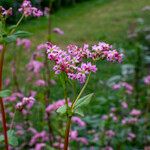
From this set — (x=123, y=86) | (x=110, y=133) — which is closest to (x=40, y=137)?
(x=110, y=133)

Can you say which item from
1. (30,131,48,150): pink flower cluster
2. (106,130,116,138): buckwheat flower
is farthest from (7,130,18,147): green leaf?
(106,130,116,138): buckwheat flower

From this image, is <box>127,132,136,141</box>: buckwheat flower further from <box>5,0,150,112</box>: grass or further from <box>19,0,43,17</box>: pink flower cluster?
<box>19,0,43,17</box>: pink flower cluster

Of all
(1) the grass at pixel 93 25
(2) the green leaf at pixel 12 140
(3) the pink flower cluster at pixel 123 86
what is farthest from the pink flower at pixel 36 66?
(2) the green leaf at pixel 12 140

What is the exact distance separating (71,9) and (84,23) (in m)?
2.10

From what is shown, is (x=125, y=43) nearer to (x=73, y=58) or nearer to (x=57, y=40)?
(x=57, y=40)

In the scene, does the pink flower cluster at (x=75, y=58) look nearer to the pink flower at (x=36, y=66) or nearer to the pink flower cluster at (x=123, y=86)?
the pink flower at (x=36, y=66)

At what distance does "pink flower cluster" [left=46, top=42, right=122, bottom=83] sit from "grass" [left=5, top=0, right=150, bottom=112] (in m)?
5.12

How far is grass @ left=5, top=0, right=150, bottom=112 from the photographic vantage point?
7.89m

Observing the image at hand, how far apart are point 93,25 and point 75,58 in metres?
10.1

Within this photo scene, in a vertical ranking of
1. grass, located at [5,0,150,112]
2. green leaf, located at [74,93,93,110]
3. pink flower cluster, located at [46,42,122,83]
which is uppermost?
grass, located at [5,0,150,112]

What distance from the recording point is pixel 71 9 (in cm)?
1364

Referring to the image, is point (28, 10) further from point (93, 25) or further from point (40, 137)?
point (93, 25)

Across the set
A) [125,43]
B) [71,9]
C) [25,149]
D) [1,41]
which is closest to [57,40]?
[125,43]

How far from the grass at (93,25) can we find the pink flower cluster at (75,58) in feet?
16.8
